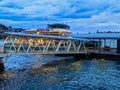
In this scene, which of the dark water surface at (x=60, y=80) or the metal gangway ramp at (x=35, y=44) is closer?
the dark water surface at (x=60, y=80)

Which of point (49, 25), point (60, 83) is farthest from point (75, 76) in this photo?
point (49, 25)

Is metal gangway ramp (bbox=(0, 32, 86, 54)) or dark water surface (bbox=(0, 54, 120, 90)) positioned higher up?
metal gangway ramp (bbox=(0, 32, 86, 54))

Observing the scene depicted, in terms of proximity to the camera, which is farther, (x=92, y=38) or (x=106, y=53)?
(x=92, y=38)

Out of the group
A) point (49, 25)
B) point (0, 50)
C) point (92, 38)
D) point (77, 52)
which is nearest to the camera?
point (0, 50)

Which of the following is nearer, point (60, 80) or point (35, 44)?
point (60, 80)

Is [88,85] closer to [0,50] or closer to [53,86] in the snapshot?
[53,86]

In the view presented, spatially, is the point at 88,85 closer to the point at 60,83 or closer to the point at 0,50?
the point at 60,83

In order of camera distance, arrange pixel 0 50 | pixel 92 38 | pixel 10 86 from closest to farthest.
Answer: pixel 10 86 < pixel 0 50 < pixel 92 38

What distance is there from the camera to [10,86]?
41.4 m

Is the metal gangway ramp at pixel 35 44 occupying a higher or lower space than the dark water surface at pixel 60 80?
higher

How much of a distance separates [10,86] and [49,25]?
9324 centimetres

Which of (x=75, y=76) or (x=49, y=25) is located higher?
(x=49, y=25)

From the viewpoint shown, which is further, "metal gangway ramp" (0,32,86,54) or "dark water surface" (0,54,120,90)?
"metal gangway ramp" (0,32,86,54)

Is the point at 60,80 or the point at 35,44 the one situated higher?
the point at 35,44
